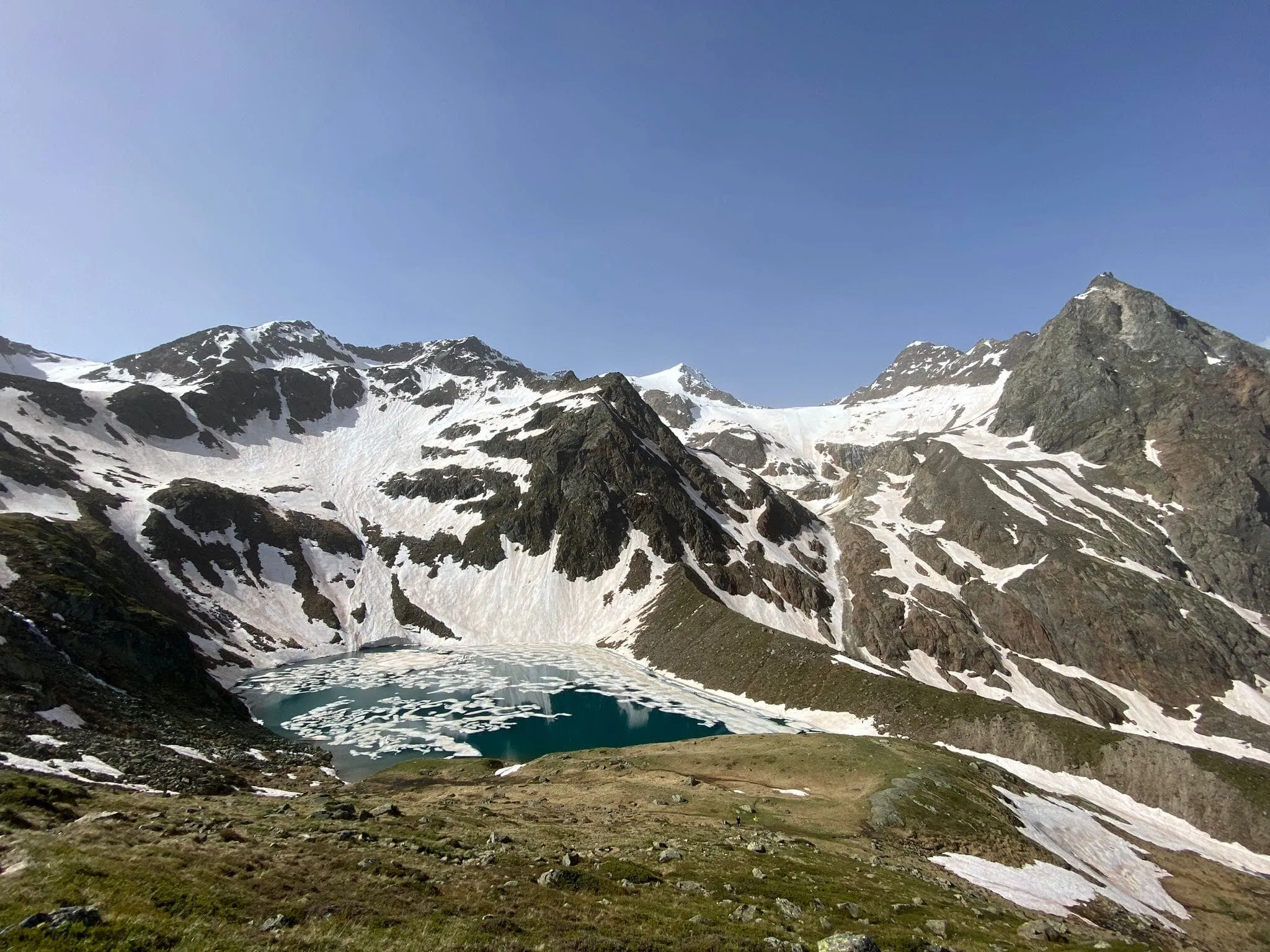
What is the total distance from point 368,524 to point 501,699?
317ft

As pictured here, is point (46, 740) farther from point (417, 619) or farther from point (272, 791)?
point (417, 619)

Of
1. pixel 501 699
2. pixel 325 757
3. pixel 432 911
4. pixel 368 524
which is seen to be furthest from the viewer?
pixel 368 524

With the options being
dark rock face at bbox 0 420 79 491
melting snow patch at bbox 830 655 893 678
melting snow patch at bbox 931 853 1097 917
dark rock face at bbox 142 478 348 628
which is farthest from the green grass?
dark rock face at bbox 0 420 79 491

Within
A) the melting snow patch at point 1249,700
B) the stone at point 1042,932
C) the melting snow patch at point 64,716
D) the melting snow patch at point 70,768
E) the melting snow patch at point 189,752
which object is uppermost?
the melting snow patch at point 1249,700

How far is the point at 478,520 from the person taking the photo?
16738 cm

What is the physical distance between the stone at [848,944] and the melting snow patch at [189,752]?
155ft

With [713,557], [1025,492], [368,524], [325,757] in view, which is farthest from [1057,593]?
[368,524]

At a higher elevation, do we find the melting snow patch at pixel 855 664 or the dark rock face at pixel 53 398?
the dark rock face at pixel 53 398

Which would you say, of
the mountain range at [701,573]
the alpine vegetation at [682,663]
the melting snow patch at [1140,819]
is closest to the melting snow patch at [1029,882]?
the alpine vegetation at [682,663]

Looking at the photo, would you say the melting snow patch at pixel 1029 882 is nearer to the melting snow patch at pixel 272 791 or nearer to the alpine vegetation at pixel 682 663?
the alpine vegetation at pixel 682 663

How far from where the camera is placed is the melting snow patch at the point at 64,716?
40719 mm

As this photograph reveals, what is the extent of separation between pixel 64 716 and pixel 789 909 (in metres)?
52.8

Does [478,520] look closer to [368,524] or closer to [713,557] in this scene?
[368,524]

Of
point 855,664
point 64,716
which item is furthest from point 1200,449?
point 64,716
